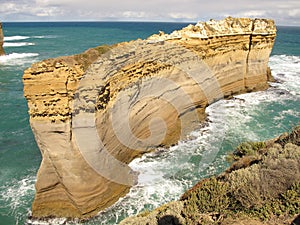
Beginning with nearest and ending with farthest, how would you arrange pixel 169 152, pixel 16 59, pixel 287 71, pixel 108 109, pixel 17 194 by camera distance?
pixel 108 109 → pixel 17 194 → pixel 169 152 → pixel 287 71 → pixel 16 59

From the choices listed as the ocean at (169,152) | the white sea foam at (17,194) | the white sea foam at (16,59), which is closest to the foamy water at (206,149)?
the ocean at (169,152)

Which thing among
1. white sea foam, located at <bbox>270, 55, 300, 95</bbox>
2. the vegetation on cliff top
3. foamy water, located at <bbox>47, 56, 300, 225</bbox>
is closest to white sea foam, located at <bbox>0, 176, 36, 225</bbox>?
foamy water, located at <bbox>47, 56, 300, 225</bbox>

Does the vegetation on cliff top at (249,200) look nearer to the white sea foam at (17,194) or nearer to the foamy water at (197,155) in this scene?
the foamy water at (197,155)

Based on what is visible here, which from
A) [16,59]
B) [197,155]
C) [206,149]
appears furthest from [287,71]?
[16,59]

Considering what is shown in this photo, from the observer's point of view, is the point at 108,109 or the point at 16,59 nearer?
the point at 108,109

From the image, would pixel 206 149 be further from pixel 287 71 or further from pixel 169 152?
pixel 287 71

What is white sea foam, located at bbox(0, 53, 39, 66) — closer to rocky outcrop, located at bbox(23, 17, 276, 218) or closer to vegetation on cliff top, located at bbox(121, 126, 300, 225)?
rocky outcrop, located at bbox(23, 17, 276, 218)

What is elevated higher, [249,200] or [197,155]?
[249,200]
